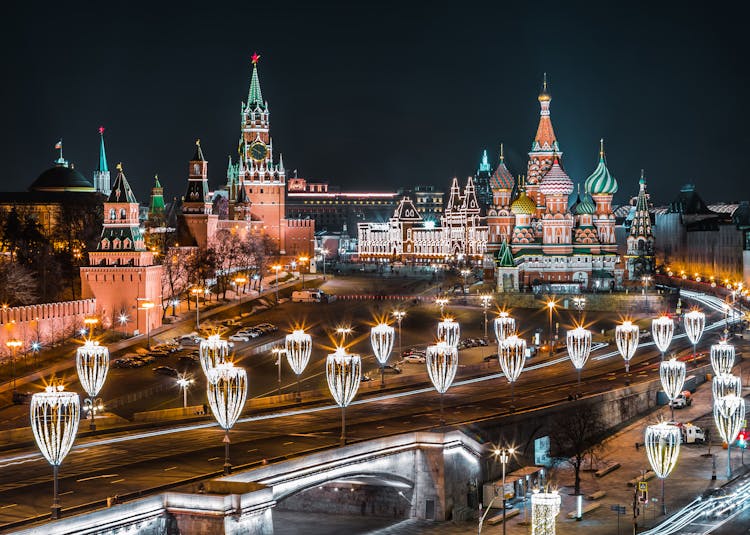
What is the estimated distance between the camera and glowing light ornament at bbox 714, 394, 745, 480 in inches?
2004

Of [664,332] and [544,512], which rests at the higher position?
[664,332]

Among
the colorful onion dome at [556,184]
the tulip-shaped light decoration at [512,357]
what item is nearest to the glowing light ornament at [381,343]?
the tulip-shaped light decoration at [512,357]

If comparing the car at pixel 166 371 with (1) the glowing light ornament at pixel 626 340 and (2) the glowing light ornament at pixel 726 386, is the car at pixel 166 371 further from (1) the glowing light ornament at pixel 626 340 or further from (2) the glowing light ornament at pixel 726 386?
(2) the glowing light ornament at pixel 726 386

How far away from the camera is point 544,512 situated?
128ft

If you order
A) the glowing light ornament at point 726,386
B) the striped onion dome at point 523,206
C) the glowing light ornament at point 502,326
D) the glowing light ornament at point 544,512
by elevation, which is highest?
the striped onion dome at point 523,206

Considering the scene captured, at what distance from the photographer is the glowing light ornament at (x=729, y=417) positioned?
50.9 metres

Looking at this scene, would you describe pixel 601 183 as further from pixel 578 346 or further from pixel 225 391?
pixel 225 391

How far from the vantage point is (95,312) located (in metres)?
77.5

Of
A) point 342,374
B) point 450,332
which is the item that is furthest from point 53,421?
point 450,332

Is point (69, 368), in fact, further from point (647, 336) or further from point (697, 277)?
point (697, 277)

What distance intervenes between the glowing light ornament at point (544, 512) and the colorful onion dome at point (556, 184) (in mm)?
74410

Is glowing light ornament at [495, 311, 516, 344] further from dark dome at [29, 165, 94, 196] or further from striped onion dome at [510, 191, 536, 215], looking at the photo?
dark dome at [29, 165, 94, 196]

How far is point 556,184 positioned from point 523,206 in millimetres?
5299

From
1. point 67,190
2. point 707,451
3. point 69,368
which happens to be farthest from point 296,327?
point 67,190
